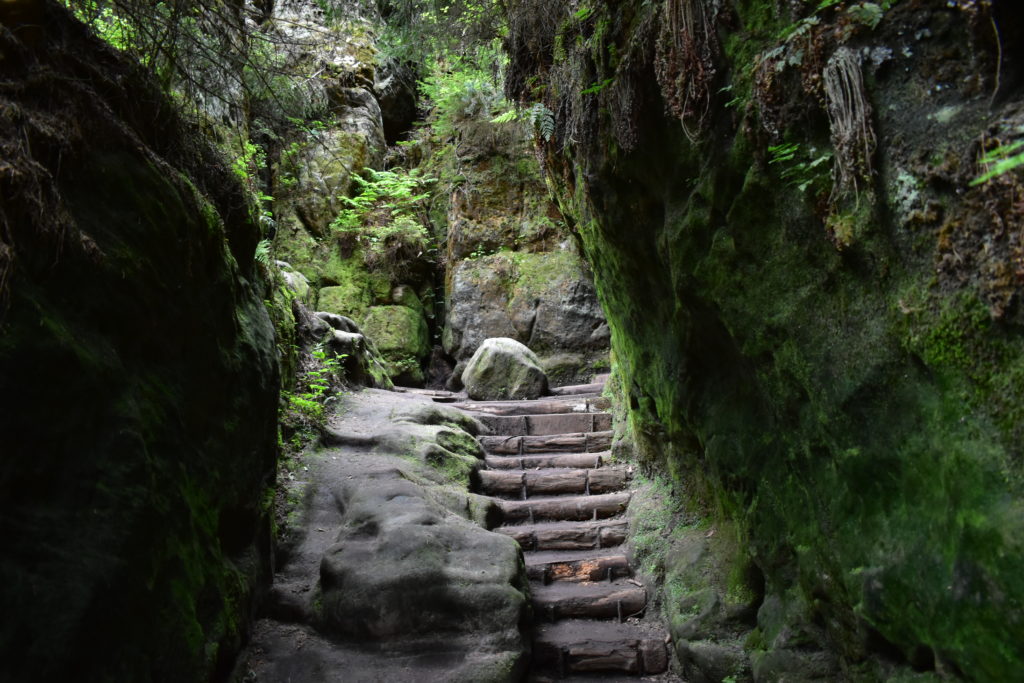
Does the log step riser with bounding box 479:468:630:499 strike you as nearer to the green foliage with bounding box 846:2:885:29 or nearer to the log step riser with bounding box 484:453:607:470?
the log step riser with bounding box 484:453:607:470

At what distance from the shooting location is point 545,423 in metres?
10.4

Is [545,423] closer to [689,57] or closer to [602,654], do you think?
[602,654]

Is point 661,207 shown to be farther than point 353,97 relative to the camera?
No

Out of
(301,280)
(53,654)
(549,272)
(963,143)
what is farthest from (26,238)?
(549,272)

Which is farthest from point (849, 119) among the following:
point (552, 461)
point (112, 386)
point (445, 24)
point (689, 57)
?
point (552, 461)

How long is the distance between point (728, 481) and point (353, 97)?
16600 mm

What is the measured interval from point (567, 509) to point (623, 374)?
1.81 metres

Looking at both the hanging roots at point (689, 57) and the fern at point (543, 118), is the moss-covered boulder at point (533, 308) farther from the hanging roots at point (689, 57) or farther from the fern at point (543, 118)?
the hanging roots at point (689, 57)

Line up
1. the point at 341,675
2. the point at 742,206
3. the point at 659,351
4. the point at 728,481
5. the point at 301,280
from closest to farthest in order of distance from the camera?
the point at 742,206 < the point at 341,675 < the point at 728,481 < the point at 659,351 < the point at 301,280

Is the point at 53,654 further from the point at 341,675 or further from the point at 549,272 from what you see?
the point at 549,272

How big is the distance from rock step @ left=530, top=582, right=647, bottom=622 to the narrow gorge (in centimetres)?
4

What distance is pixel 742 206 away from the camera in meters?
4.08

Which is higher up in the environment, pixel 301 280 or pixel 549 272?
pixel 549 272

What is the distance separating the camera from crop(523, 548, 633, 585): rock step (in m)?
6.76
